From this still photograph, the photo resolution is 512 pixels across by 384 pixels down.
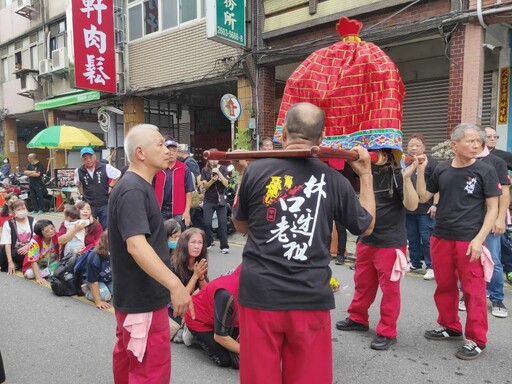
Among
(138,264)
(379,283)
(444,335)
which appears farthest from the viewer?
(444,335)

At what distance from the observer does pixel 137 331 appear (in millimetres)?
2166

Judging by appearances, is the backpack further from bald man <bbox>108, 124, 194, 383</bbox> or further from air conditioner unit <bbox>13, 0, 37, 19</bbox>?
air conditioner unit <bbox>13, 0, 37, 19</bbox>

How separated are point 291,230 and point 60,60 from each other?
626 inches

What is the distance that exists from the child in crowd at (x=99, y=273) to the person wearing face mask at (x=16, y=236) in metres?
1.70

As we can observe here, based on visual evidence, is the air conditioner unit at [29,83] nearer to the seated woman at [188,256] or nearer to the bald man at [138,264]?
the seated woman at [188,256]

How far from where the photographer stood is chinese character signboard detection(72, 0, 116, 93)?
37.6 feet

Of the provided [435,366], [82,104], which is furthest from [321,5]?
[82,104]

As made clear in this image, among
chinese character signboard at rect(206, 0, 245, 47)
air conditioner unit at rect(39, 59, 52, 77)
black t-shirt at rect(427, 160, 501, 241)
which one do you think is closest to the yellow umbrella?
chinese character signboard at rect(206, 0, 245, 47)

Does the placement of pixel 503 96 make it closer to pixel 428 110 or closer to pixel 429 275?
pixel 428 110

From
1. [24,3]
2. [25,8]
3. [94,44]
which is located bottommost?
[94,44]

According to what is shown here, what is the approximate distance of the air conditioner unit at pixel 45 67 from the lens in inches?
623

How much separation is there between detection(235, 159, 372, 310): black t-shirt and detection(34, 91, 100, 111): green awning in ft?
42.5

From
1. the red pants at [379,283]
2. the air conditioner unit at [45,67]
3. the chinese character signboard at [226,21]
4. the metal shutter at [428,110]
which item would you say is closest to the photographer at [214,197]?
the chinese character signboard at [226,21]

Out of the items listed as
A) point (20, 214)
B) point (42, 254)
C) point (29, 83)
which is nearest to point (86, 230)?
point (42, 254)
